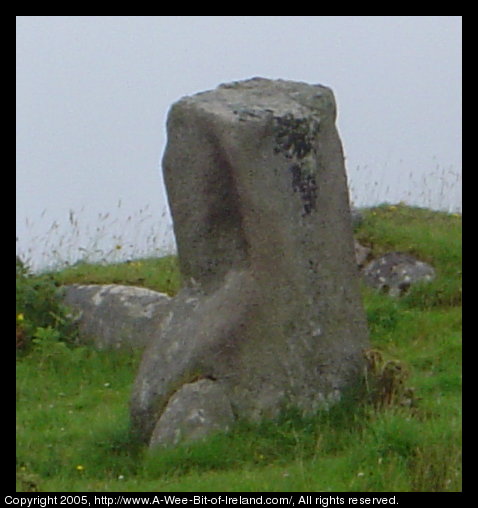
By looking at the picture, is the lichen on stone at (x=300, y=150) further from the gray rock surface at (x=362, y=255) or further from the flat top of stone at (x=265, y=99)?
the gray rock surface at (x=362, y=255)

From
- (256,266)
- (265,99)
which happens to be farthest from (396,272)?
(256,266)

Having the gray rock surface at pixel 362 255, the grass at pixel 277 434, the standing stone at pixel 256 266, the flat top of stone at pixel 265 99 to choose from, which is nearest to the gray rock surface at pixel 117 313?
the grass at pixel 277 434

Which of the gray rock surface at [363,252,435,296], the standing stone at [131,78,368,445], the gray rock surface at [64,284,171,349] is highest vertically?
the standing stone at [131,78,368,445]

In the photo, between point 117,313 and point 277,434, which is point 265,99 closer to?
point 277,434

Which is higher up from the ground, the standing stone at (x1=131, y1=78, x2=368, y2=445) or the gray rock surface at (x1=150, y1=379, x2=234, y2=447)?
Result: the standing stone at (x1=131, y1=78, x2=368, y2=445)

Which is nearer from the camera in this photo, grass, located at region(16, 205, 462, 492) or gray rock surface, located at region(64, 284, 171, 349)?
grass, located at region(16, 205, 462, 492)

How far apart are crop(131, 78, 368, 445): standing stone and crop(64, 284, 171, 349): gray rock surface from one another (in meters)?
2.11

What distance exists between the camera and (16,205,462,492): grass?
22.9ft

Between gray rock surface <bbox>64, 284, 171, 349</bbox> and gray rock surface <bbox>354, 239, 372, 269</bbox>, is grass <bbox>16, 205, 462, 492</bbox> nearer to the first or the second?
gray rock surface <bbox>64, 284, 171, 349</bbox>

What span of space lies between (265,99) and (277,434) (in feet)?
7.50

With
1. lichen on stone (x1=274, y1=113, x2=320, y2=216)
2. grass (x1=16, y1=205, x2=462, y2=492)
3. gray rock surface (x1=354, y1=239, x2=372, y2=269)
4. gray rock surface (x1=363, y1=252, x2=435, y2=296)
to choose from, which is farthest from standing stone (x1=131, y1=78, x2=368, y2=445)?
gray rock surface (x1=354, y1=239, x2=372, y2=269)

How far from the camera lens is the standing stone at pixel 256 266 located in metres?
8.22
